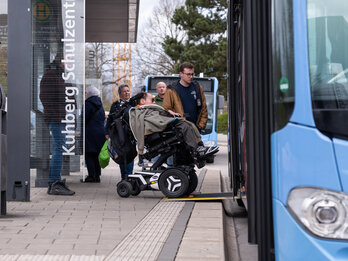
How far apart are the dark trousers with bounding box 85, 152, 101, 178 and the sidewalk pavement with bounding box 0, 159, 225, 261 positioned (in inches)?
92.1

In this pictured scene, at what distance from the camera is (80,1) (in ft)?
34.4

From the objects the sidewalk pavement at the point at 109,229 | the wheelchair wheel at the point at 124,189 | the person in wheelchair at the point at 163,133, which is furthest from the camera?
the wheelchair wheel at the point at 124,189

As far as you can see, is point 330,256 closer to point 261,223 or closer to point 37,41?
point 261,223

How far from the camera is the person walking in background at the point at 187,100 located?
33.0ft

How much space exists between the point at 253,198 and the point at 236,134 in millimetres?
3331

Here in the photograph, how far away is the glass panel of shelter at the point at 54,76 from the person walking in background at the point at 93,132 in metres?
1.64

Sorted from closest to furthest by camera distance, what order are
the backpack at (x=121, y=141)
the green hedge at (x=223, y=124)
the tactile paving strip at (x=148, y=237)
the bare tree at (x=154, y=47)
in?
the tactile paving strip at (x=148, y=237) → the backpack at (x=121, y=141) → the green hedge at (x=223, y=124) → the bare tree at (x=154, y=47)

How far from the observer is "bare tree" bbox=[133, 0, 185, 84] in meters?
55.3

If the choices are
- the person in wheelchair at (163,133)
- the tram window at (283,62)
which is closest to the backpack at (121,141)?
the person in wheelchair at (163,133)

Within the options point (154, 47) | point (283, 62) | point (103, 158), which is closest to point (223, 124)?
point (154, 47)

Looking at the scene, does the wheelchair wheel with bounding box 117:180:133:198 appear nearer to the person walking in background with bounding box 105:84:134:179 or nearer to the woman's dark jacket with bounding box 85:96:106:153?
the person walking in background with bounding box 105:84:134:179

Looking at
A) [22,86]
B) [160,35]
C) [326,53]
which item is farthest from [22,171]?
[160,35]

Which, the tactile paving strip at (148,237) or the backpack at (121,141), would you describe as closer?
the tactile paving strip at (148,237)

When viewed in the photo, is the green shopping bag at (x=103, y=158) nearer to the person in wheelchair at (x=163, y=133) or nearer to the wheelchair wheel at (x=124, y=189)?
the wheelchair wheel at (x=124, y=189)
